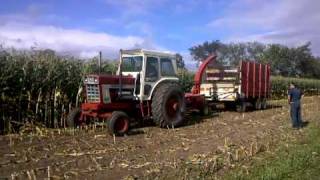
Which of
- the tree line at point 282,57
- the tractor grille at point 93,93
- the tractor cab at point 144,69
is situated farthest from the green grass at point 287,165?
the tree line at point 282,57

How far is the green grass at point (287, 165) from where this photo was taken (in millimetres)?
8375

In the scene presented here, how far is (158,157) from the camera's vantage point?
10.1 metres

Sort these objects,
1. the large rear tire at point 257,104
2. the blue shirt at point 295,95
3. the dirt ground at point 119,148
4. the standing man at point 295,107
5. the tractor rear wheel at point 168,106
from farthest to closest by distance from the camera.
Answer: the large rear tire at point 257,104 < the blue shirt at point 295,95 < the standing man at point 295,107 < the tractor rear wheel at point 168,106 < the dirt ground at point 119,148

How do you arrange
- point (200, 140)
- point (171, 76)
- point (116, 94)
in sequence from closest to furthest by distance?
point (200, 140) → point (116, 94) → point (171, 76)

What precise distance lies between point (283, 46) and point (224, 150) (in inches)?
2758

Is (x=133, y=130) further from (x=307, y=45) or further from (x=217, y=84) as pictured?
(x=307, y=45)

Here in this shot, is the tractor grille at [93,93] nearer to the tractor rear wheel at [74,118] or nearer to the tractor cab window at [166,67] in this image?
the tractor rear wheel at [74,118]

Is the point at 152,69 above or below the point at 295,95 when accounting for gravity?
above

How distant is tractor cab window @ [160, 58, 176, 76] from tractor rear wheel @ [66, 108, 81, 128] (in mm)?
2870

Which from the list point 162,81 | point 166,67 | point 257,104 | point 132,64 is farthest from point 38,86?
point 257,104

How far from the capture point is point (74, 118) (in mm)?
14070

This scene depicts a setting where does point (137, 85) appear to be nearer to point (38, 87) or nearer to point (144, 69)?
point (144, 69)

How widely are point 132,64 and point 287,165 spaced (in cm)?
679

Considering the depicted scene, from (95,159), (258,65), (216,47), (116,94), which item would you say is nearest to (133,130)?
(116,94)
